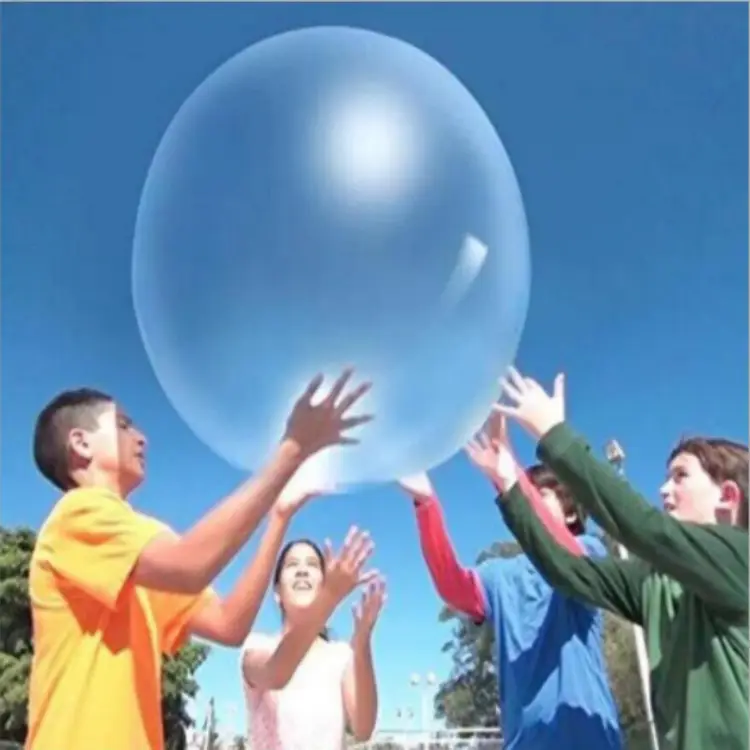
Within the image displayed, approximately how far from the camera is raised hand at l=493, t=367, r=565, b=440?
2633 mm

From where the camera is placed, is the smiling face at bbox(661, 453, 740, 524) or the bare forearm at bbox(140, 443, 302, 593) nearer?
the bare forearm at bbox(140, 443, 302, 593)

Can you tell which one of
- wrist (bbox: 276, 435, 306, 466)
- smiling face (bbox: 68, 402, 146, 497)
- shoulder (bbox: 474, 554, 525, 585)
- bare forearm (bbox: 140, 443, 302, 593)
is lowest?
bare forearm (bbox: 140, 443, 302, 593)

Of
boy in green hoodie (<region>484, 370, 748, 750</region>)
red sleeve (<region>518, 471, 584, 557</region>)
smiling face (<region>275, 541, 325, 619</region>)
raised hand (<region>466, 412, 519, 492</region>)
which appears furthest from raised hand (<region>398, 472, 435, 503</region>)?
smiling face (<region>275, 541, 325, 619</region>)

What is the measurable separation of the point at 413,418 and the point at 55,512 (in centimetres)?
86

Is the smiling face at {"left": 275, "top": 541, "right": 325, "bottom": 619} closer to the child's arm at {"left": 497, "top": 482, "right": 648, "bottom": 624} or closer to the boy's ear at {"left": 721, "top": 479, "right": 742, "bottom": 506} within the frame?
the child's arm at {"left": 497, "top": 482, "right": 648, "bottom": 624}

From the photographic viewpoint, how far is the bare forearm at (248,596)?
2.66 metres

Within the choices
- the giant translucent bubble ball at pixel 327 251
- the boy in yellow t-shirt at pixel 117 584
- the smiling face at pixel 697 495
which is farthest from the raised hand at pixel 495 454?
the boy in yellow t-shirt at pixel 117 584

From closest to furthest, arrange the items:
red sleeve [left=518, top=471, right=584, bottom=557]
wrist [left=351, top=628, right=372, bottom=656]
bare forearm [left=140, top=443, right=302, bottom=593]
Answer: bare forearm [left=140, top=443, right=302, bottom=593]
red sleeve [left=518, top=471, right=584, bottom=557]
wrist [left=351, top=628, right=372, bottom=656]

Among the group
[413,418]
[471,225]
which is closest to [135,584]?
[413,418]

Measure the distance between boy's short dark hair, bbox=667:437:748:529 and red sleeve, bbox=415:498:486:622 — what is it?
80 cm

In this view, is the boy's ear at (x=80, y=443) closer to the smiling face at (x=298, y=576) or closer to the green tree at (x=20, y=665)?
the smiling face at (x=298, y=576)

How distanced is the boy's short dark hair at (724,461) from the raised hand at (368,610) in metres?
1.08

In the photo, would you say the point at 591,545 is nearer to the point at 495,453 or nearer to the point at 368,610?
the point at 495,453

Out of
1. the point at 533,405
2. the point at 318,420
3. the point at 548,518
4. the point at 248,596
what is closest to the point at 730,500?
the point at 533,405
